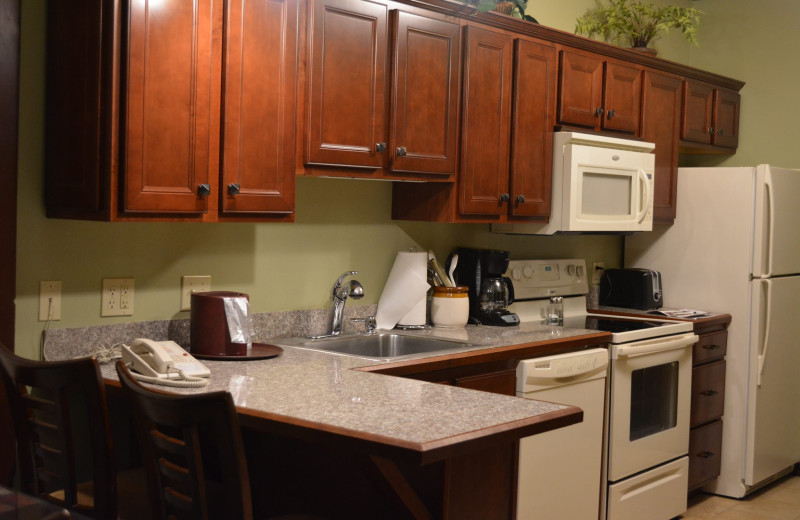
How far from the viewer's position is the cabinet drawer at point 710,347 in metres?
4.17

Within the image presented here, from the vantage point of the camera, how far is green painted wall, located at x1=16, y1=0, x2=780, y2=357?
99.0 inches

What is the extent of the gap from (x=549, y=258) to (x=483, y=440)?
8.67 ft

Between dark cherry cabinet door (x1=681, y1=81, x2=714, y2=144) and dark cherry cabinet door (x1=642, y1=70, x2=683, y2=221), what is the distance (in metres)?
0.06

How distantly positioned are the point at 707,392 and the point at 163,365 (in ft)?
9.49

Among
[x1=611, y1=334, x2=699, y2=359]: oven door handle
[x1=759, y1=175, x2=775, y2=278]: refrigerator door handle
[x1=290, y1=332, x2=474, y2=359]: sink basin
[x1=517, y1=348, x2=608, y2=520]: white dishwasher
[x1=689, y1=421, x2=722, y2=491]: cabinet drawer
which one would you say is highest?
[x1=759, y1=175, x2=775, y2=278]: refrigerator door handle

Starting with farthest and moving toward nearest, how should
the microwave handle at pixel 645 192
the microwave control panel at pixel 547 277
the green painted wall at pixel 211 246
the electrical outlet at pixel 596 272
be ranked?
the electrical outlet at pixel 596 272 < the microwave handle at pixel 645 192 < the microwave control panel at pixel 547 277 < the green painted wall at pixel 211 246

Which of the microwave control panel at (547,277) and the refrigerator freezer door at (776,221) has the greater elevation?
the refrigerator freezer door at (776,221)

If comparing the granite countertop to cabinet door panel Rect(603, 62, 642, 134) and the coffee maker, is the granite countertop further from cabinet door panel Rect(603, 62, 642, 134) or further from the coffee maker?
cabinet door panel Rect(603, 62, 642, 134)

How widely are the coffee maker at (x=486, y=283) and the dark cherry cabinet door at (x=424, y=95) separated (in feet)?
1.76

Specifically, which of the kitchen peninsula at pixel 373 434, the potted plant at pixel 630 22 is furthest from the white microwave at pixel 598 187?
the kitchen peninsula at pixel 373 434

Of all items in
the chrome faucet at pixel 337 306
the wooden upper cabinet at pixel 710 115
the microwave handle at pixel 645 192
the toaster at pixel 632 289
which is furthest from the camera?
the wooden upper cabinet at pixel 710 115

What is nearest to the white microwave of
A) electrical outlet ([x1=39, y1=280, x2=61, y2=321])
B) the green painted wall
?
the green painted wall

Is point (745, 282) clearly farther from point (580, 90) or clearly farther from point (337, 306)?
point (337, 306)

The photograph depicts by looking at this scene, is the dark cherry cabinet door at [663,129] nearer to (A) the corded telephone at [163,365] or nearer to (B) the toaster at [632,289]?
(B) the toaster at [632,289]
